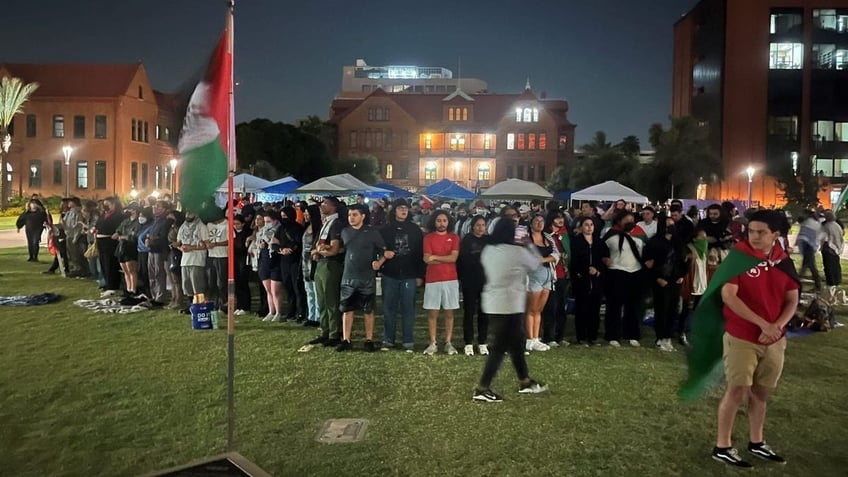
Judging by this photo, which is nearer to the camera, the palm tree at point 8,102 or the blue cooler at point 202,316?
the blue cooler at point 202,316

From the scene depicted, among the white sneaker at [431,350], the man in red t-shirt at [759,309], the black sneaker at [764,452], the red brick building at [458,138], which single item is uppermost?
the red brick building at [458,138]

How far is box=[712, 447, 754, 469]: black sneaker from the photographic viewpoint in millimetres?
5379

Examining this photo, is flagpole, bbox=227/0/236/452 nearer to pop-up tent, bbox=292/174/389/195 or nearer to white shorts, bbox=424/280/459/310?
white shorts, bbox=424/280/459/310

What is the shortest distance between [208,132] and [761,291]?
14.6 ft

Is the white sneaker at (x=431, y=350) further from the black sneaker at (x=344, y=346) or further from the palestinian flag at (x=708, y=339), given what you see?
the palestinian flag at (x=708, y=339)

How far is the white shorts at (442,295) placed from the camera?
9.10m

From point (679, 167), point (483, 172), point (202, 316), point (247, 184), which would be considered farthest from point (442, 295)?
point (483, 172)

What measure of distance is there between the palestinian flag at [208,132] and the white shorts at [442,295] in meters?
3.87

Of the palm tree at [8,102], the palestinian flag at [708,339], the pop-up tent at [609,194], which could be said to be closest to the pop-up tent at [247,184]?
the pop-up tent at [609,194]

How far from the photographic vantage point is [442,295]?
9109 millimetres

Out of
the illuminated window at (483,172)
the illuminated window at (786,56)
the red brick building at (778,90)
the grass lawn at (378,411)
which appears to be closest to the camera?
the grass lawn at (378,411)

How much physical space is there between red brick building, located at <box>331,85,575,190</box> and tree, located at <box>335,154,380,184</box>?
4522 millimetres

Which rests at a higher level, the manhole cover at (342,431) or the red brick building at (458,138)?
the red brick building at (458,138)

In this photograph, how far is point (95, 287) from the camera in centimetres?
1555
